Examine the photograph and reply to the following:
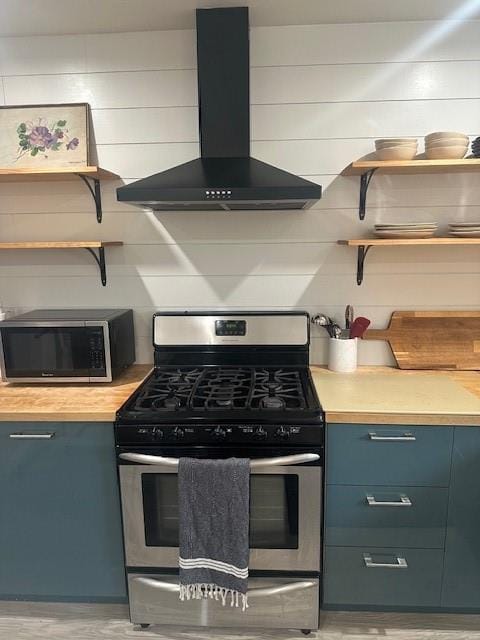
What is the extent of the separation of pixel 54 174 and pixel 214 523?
5.28 feet

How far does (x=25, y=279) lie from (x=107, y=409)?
1.00 meters

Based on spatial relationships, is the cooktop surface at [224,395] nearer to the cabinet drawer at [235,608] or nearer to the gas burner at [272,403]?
the gas burner at [272,403]

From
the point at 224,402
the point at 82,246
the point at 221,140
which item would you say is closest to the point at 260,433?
the point at 224,402

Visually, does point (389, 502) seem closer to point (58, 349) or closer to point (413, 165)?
point (413, 165)

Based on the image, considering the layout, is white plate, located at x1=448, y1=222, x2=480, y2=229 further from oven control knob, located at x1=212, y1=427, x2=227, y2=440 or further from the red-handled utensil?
oven control knob, located at x1=212, y1=427, x2=227, y2=440

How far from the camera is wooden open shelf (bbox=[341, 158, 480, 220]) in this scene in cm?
174

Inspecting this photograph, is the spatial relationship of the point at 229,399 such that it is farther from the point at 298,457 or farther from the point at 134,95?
the point at 134,95

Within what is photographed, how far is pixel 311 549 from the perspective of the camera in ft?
5.41

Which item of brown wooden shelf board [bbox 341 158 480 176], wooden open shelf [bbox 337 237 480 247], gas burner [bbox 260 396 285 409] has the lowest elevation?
gas burner [bbox 260 396 285 409]

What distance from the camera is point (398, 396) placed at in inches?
69.0

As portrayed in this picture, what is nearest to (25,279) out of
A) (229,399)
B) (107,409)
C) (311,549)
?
(107,409)

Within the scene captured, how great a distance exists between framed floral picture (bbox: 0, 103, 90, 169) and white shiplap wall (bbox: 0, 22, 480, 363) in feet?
0.19

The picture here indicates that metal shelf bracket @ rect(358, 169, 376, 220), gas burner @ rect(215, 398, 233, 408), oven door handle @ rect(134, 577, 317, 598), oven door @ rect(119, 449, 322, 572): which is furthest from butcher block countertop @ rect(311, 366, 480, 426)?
metal shelf bracket @ rect(358, 169, 376, 220)

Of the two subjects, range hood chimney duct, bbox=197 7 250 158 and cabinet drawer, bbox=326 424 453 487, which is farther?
range hood chimney duct, bbox=197 7 250 158
